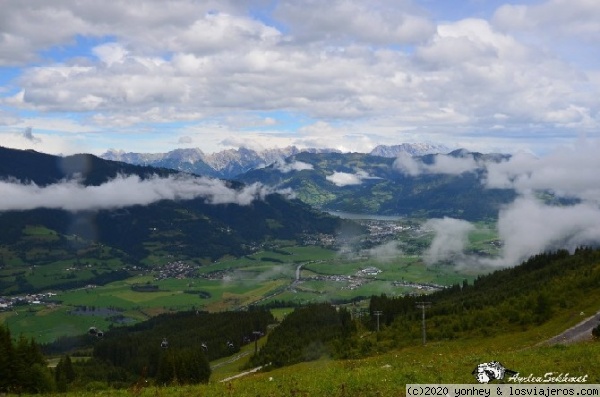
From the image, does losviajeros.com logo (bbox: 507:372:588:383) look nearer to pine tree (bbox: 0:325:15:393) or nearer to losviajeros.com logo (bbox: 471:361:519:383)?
losviajeros.com logo (bbox: 471:361:519:383)

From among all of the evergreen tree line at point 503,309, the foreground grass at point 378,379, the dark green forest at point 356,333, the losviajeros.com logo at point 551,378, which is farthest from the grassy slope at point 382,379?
the evergreen tree line at point 503,309

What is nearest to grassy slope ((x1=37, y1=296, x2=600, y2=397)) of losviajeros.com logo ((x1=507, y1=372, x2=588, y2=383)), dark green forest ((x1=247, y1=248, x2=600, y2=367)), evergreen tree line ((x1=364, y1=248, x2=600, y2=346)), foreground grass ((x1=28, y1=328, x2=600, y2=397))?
foreground grass ((x1=28, y1=328, x2=600, y2=397))

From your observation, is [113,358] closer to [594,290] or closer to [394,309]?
[394,309]

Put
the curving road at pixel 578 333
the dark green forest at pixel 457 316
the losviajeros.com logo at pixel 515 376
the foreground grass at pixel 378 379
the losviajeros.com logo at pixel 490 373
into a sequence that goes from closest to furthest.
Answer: the losviajeros.com logo at pixel 515 376, the foreground grass at pixel 378 379, the losviajeros.com logo at pixel 490 373, the curving road at pixel 578 333, the dark green forest at pixel 457 316

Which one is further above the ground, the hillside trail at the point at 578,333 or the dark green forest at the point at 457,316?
the hillside trail at the point at 578,333

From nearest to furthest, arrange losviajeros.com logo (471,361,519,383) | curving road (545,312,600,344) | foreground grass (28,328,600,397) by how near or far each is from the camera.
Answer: foreground grass (28,328,600,397)
losviajeros.com logo (471,361,519,383)
curving road (545,312,600,344)

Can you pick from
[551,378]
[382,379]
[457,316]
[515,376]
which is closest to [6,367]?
[382,379]

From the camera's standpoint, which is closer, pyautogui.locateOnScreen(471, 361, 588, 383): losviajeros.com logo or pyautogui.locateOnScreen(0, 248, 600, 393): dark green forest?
pyautogui.locateOnScreen(471, 361, 588, 383): losviajeros.com logo

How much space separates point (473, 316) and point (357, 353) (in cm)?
2420

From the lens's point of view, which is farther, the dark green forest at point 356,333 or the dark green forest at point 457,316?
the dark green forest at point 457,316

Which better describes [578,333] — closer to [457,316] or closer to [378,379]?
[457,316]

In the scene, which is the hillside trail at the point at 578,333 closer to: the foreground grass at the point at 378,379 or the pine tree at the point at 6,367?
the foreground grass at the point at 378,379

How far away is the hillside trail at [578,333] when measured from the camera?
67750mm

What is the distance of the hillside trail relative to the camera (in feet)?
222
